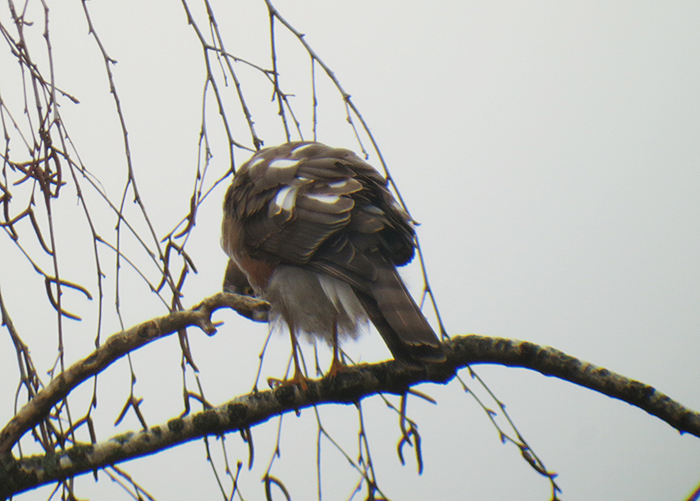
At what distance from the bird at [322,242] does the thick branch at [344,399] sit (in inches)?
4.7

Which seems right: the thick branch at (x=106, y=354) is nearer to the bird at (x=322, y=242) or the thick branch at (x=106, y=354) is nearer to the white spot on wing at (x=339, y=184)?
the bird at (x=322, y=242)

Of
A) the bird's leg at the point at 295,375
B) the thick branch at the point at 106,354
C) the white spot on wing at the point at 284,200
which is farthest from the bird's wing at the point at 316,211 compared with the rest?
the thick branch at the point at 106,354

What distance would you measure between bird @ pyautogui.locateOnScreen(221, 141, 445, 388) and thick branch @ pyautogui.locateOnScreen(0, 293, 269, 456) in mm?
468

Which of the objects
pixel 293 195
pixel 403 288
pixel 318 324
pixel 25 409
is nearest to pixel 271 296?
pixel 318 324

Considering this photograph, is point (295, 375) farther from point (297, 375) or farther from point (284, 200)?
point (284, 200)

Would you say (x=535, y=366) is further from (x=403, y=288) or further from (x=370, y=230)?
(x=370, y=230)

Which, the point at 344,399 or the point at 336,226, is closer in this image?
the point at 344,399

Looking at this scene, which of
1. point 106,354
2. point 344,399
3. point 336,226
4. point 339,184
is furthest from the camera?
point 339,184

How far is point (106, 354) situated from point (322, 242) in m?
0.73

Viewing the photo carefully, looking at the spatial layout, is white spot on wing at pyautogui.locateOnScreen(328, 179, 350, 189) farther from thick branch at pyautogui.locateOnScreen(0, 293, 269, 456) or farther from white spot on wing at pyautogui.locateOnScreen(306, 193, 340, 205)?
thick branch at pyautogui.locateOnScreen(0, 293, 269, 456)

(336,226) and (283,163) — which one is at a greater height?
(283,163)

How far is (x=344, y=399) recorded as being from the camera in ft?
5.20

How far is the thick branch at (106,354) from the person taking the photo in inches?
47.2

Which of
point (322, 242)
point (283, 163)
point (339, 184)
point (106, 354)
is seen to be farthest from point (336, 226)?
point (106, 354)
